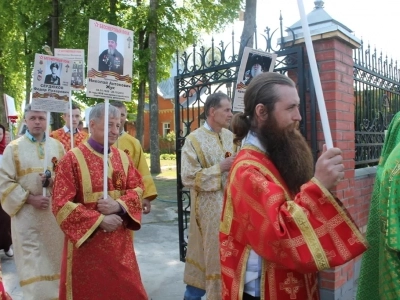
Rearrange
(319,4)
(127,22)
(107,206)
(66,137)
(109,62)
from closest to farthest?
(107,206), (109,62), (319,4), (66,137), (127,22)

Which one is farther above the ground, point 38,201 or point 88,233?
point 38,201

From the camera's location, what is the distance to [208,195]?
4.22 m

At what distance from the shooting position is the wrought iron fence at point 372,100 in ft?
15.4

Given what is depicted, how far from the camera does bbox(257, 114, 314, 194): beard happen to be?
6.91ft

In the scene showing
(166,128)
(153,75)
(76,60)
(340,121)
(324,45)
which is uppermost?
(153,75)

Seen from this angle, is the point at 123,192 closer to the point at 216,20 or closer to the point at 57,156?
the point at 57,156

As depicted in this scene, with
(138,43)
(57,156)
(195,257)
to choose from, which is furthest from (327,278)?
(138,43)

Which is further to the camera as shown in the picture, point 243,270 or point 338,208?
point 243,270

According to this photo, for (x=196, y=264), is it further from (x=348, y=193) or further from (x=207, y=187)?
(x=348, y=193)

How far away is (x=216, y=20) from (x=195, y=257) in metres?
15.3

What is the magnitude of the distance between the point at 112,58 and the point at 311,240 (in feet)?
8.20

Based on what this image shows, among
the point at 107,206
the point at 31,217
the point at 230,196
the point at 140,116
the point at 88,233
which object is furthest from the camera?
the point at 140,116

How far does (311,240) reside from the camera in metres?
1.78

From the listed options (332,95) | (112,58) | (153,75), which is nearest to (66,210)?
(112,58)
